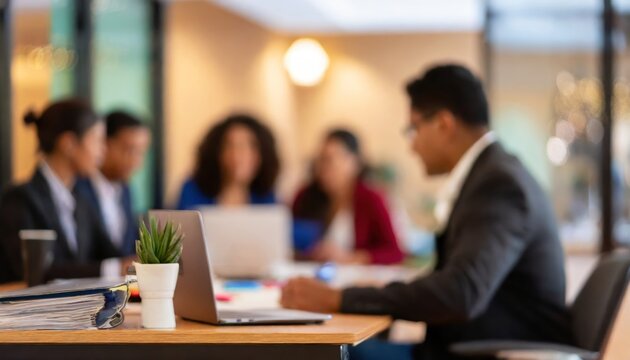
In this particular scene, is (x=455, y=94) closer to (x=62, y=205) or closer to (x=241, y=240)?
(x=241, y=240)

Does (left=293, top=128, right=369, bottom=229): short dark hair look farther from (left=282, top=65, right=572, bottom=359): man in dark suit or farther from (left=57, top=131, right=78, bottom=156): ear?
(left=282, top=65, right=572, bottom=359): man in dark suit

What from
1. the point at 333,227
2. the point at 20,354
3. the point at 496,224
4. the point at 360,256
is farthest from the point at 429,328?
the point at 333,227

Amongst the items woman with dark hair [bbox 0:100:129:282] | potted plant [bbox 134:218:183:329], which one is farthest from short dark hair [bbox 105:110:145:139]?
potted plant [bbox 134:218:183:329]

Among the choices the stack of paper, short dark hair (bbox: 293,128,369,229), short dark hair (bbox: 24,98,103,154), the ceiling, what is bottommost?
the stack of paper

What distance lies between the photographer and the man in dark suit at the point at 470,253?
3.00 meters

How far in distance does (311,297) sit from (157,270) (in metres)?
0.77

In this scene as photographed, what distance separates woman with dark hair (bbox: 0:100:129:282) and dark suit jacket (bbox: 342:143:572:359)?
4.26 feet

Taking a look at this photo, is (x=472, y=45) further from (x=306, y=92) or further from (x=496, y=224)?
(x=496, y=224)

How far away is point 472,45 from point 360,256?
616 cm

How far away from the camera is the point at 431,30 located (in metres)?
11.5

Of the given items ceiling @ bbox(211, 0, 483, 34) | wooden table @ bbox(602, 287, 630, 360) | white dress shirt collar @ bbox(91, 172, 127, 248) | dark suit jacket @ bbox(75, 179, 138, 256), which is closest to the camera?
wooden table @ bbox(602, 287, 630, 360)

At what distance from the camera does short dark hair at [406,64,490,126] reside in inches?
137

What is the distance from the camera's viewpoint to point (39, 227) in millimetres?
4246

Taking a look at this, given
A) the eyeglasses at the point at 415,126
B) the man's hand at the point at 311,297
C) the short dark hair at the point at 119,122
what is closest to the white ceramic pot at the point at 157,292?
the man's hand at the point at 311,297
